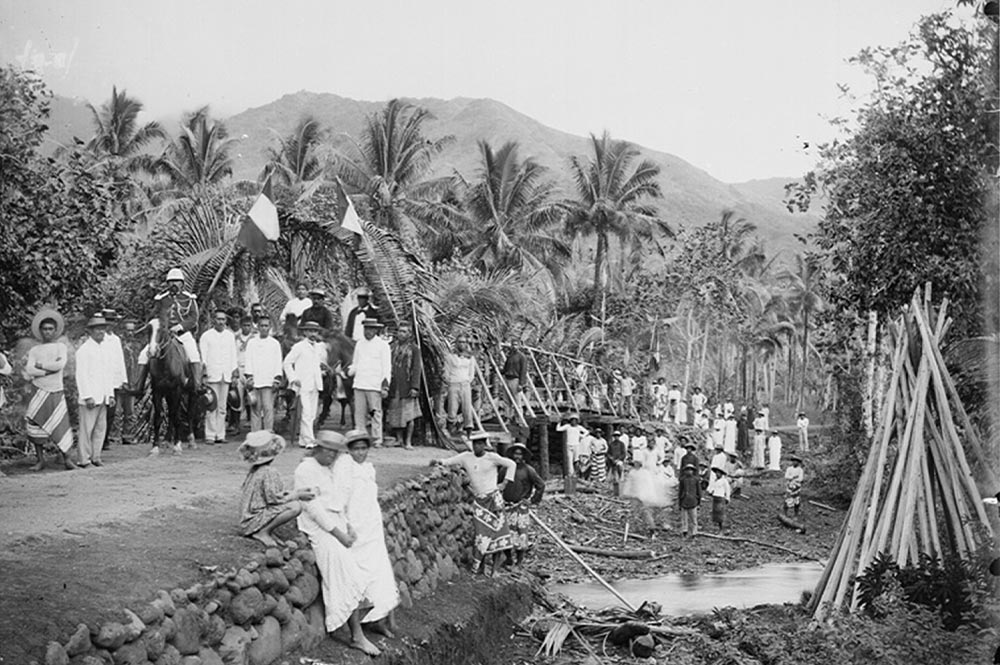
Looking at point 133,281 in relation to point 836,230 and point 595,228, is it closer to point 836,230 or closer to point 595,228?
point 836,230

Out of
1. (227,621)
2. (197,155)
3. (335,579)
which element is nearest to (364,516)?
(335,579)

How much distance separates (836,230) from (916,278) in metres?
2.83

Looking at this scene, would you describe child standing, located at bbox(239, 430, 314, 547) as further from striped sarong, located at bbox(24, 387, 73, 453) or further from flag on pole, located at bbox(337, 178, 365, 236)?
flag on pole, located at bbox(337, 178, 365, 236)

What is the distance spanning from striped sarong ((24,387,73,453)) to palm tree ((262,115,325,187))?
2427 centimetres

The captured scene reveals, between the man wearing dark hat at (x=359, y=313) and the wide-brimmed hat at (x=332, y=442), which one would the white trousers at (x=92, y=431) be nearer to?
the wide-brimmed hat at (x=332, y=442)

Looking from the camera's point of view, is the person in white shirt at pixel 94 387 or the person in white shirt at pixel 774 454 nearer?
the person in white shirt at pixel 94 387

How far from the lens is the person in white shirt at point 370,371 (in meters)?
13.3

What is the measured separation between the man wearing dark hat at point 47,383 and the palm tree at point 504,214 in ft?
84.4

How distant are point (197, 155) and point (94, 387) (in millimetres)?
25299

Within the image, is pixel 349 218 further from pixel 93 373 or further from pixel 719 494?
pixel 719 494

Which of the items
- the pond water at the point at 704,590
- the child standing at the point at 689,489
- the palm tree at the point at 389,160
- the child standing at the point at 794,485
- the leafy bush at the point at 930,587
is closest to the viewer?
the leafy bush at the point at 930,587

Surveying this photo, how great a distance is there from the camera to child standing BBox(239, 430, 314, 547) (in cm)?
795

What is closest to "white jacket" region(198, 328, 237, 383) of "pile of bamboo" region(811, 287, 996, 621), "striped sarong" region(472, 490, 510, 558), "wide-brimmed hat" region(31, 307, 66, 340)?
"wide-brimmed hat" region(31, 307, 66, 340)

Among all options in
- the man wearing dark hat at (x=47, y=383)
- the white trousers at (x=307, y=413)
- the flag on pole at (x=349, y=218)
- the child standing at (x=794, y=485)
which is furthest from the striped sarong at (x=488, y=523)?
the child standing at (x=794, y=485)
